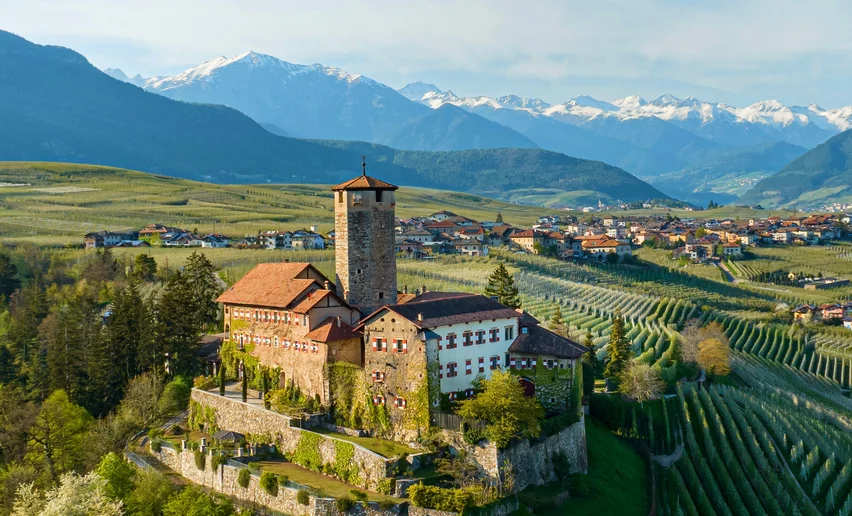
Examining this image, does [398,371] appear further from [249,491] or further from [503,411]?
[249,491]

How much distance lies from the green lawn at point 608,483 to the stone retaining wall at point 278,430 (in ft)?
29.6

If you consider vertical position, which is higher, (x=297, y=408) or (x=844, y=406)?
(x=297, y=408)

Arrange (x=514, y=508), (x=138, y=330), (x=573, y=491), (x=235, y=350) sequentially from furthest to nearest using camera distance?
(x=138, y=330), (x=235, y=350), (x=573, y=491), (x=514, y=508)

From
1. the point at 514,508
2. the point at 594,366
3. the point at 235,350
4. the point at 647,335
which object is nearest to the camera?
the point at 514,508

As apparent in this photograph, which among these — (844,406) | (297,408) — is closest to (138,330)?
(297,408)

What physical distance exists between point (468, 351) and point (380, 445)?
8742mm

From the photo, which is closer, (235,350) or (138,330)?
(235,350)

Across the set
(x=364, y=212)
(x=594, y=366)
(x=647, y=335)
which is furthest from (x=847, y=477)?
(x=364, y=212)

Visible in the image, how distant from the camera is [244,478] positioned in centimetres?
5506

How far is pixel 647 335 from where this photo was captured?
111938 millimetres

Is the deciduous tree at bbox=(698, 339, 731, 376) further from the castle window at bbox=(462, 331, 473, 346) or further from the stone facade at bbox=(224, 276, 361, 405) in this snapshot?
the stone facade at bbox=(224, 276, 361, 405)

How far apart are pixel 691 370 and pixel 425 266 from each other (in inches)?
2168

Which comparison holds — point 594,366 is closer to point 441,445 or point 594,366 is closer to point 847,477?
point 847,477

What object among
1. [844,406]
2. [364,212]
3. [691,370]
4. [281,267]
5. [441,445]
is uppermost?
[364,212]
